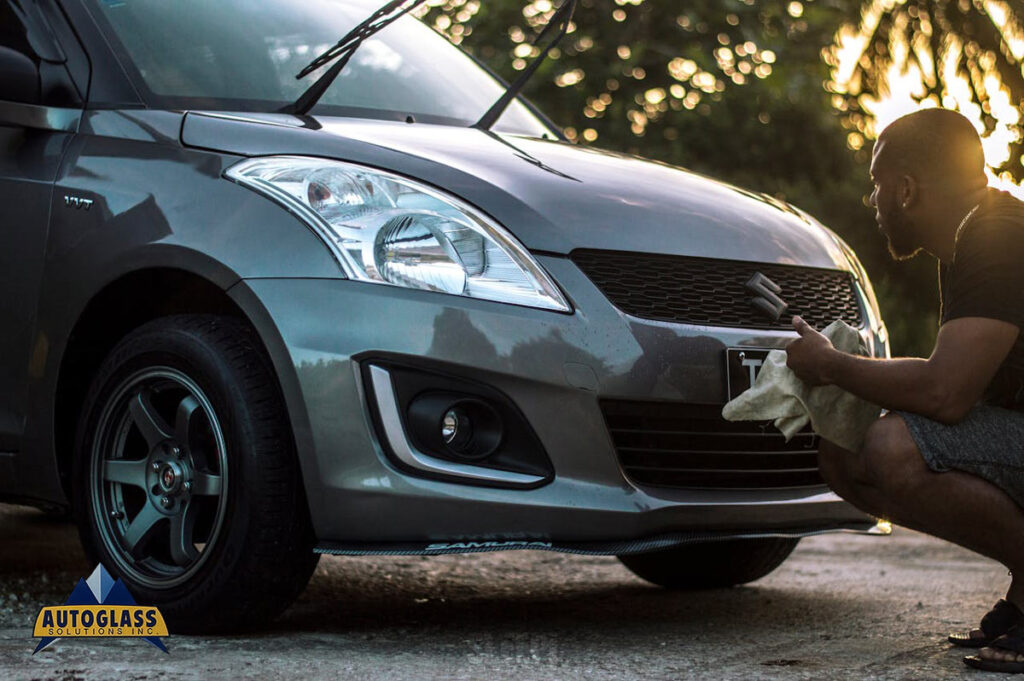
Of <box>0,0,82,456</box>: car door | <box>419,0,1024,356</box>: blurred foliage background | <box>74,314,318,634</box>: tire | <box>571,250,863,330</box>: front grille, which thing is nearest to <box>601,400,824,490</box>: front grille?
<box>571,250,863,330</box>: front grille

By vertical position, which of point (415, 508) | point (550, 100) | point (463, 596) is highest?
point (550, 100)

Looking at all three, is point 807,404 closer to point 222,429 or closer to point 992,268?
point 992,268

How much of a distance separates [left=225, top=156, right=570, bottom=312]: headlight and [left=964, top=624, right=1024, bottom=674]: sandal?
1179 mm

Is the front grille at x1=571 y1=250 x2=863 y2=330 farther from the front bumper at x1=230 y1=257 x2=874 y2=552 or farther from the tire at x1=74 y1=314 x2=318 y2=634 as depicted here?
the tire at x1=74 y1=314 x2=318 y2=634

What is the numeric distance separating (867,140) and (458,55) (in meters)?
5.49

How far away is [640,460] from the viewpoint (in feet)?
11.0

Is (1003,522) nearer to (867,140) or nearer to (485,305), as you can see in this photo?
(485,305)

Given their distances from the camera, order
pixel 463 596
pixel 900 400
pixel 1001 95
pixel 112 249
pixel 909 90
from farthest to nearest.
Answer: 1. pixel 909 90
2. pixel 1001 95
3. pixel 463 596
4. pixel 112 249
5. pixel 900 400

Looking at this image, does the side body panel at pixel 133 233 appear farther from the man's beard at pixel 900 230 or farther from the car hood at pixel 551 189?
the man's beard at pixel 900 230

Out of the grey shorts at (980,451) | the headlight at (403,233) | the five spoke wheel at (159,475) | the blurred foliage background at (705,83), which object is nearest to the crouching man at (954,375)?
the grey shorts at (980,451)

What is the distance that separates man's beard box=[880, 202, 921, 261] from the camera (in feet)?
11.1

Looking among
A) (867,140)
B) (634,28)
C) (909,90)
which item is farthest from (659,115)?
(909,90)

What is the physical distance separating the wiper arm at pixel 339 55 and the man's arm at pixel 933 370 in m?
1.53

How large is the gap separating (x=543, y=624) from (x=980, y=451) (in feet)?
4.06
